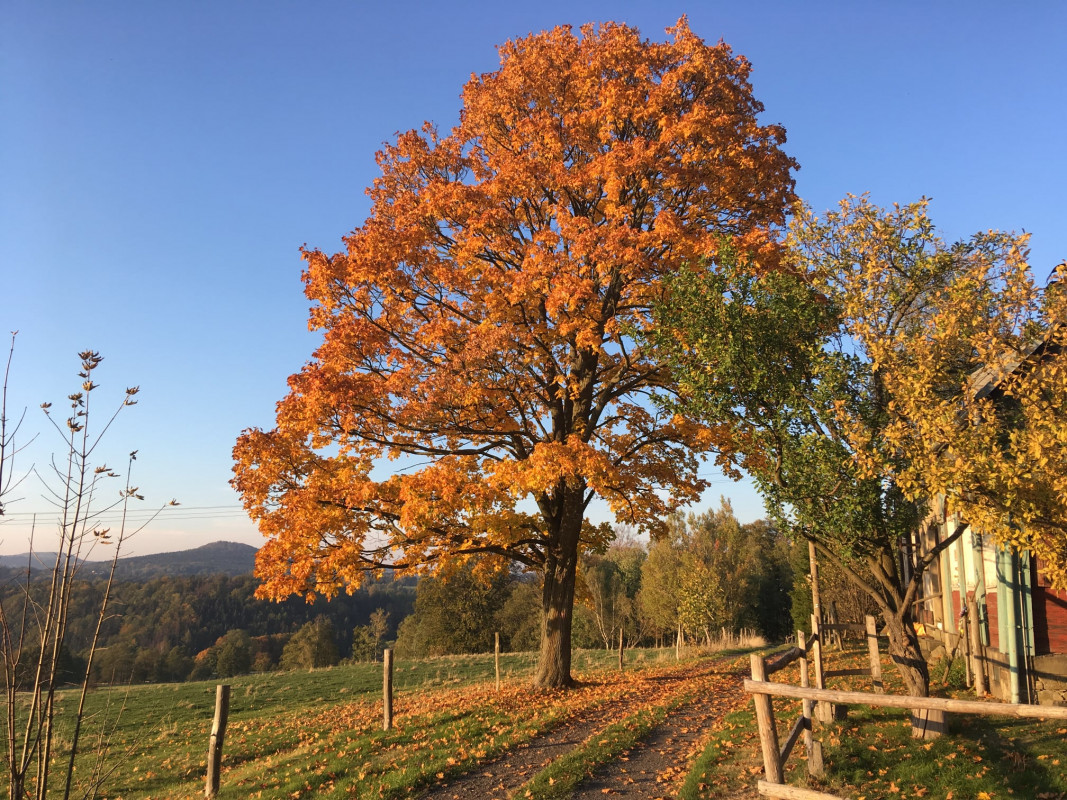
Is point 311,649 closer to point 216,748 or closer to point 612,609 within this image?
point 612,609

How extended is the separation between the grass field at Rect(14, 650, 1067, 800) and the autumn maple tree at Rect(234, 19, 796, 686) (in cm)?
292

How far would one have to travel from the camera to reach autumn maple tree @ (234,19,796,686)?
1309 centimetres

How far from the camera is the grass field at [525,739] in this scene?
8.02m

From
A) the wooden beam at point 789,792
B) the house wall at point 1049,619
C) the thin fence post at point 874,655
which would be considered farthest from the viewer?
the house wall at point 1049,619

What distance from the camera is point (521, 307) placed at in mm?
13867

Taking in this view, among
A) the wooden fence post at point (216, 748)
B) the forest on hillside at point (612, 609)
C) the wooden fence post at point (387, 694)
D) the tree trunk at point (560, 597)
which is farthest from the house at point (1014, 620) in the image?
the wooden fence post at point (216, 748)

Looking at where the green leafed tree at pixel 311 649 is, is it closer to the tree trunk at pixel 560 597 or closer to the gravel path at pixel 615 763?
the tree trunk at pixel 560 597

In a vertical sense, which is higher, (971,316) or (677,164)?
(677,164)

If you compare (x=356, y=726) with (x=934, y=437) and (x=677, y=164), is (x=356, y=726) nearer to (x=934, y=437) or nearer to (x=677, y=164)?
(x=934, y=437)

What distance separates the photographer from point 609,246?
41.0 ft

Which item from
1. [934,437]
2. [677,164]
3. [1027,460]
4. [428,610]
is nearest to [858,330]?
[934,437]

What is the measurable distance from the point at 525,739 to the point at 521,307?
8.16 m

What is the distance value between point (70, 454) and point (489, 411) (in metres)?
10.4

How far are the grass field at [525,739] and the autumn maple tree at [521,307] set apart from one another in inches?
115
